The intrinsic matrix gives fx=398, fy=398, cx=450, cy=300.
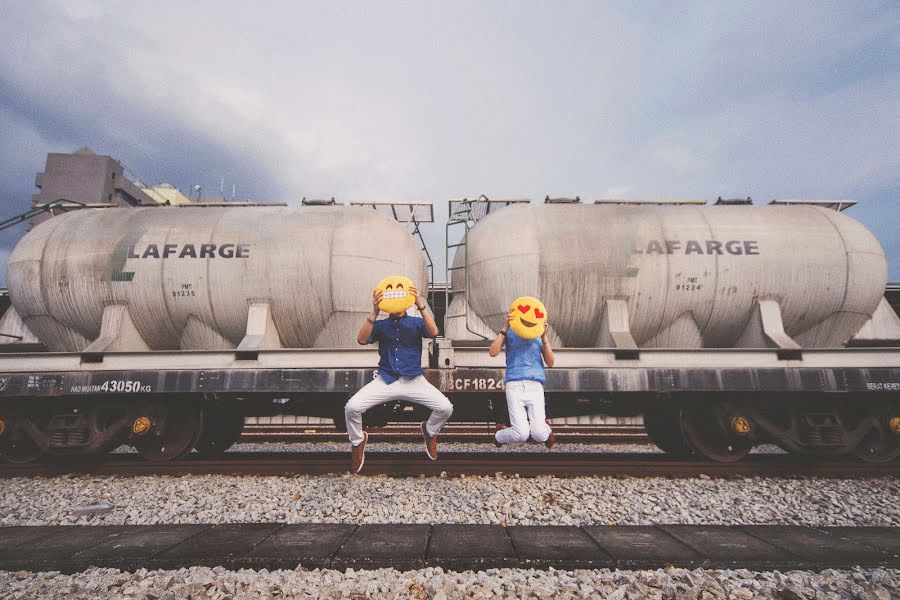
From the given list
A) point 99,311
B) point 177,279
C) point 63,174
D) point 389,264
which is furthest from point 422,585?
point 63,174

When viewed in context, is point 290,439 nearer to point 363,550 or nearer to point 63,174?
point 363,550

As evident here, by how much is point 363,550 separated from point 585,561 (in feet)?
4.41

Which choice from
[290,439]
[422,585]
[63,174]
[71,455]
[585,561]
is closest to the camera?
[422,585]

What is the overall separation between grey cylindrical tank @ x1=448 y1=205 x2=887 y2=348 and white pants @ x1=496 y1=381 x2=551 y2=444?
1.87 m

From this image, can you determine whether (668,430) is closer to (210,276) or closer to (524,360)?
(524,360)

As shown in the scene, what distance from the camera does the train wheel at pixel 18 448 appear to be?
17.0ft

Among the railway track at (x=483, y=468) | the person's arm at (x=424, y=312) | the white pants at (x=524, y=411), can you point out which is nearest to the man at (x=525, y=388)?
the white pants at (x=524, y=411)

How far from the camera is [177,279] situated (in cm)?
557

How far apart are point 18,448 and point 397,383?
5720 millimetres

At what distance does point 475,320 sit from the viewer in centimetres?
575

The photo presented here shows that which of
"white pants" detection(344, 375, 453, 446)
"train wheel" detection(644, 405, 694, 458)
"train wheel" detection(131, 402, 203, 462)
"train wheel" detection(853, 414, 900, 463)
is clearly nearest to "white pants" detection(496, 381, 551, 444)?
"white pants" detection(344, 375, 453, 446)

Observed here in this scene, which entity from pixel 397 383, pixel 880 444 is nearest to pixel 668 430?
pixel 880 444

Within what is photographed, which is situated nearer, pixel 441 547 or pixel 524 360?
pixel 441 547

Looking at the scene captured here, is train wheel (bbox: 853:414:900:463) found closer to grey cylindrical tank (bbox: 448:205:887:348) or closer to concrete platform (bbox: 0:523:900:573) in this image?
grey cylindrical tank (bbox: 448:205:887:348)
